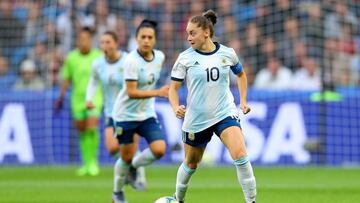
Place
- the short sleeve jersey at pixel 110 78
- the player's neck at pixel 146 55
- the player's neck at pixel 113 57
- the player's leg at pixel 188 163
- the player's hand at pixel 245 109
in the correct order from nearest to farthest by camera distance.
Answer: the player's hand at pixel 245 109
the player's leg at pixel 188 163
the player's neck at pixel 146 55
the short sleeve jersey at pixel 110 78
the player's neck at pixel 113 57

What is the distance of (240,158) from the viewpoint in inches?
381

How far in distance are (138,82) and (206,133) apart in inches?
95.1

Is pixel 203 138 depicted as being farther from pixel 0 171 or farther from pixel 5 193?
pixel 0 171

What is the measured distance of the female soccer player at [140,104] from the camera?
1208cm

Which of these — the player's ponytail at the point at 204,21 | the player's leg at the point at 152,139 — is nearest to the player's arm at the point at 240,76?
the player's ponytail at the point at 204,21

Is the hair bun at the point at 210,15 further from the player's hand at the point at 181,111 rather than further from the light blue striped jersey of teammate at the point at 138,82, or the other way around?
the light blue striped jersey of teammate at the point at 138,82

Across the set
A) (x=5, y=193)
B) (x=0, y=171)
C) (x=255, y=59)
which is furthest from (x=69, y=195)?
(x=255, y=59)

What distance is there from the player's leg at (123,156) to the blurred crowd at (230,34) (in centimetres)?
971

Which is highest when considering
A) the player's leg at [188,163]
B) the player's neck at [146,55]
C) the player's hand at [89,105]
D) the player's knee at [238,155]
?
the player's neck at [146,55]

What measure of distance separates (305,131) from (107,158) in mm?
4375

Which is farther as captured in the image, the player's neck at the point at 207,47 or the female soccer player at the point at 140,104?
the female soccer player at the point at 140,104

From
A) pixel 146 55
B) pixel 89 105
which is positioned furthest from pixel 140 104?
pixel 89 105

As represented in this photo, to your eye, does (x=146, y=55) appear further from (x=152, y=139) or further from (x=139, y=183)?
(x=139, y=183)

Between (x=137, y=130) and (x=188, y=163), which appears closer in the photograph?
(x=188, y=163)
